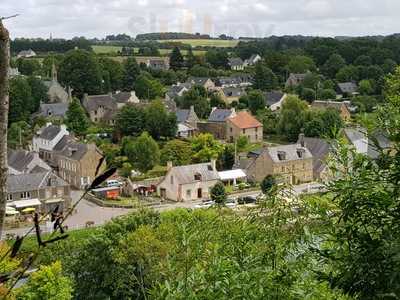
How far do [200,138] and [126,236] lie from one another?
939 inches

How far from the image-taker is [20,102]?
178 ft

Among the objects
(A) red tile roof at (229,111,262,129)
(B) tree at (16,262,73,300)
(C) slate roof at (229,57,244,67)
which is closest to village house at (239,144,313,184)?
(A) red tile roof at (229,111,262,129)

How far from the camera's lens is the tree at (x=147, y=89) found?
6781cm

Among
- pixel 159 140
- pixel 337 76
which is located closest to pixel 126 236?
pixel 159 140

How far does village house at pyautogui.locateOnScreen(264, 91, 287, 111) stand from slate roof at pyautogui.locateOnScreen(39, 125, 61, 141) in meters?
25.0

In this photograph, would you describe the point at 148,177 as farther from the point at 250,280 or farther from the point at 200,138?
the point at 250,280

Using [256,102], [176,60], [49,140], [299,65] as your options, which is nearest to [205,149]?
[49,140]

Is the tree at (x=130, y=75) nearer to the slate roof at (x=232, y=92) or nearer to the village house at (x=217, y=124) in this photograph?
the slate roof at (x=232, y=92)

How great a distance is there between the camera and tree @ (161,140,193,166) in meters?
42.2

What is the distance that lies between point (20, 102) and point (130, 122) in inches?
475

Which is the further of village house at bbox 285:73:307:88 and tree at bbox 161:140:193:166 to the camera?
village house at bbox 285:73:307:88

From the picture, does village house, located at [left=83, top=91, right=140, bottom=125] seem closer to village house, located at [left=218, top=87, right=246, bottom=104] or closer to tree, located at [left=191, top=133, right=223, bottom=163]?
village house, located at [left=218, top=87, right=246, bottom=104]

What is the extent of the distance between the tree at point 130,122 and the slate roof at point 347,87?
3256 centimetres

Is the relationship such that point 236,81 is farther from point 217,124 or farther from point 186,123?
point 186,123
